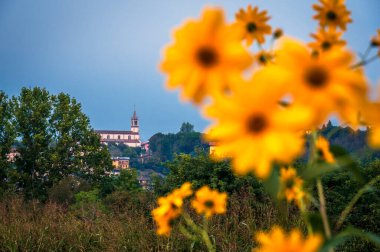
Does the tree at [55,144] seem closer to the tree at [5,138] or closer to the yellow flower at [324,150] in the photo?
the tree at [5,138]

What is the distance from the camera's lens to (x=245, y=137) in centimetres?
59

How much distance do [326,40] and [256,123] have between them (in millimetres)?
329

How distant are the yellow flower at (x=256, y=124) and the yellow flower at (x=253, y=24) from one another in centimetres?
43

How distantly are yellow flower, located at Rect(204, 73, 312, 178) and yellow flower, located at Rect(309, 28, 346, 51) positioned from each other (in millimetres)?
249

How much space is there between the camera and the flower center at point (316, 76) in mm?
597

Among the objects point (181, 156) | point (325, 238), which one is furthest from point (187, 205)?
point (325, 238)

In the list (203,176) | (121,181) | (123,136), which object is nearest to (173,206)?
(203,176)

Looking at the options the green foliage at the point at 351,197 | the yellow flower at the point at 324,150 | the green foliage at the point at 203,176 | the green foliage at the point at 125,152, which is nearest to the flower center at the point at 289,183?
the yellow flower at the point at 324,150

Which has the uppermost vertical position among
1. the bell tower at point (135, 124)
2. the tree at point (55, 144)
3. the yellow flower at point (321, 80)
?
the bell tower at point (135, 124)

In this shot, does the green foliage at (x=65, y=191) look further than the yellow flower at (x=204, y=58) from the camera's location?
Yes

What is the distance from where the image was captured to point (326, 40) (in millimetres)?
825

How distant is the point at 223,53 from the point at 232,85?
58mm

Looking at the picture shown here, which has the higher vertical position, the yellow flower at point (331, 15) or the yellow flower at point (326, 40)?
the yellow flower at point (331, 15)

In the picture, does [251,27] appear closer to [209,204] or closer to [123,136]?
[209,204]
